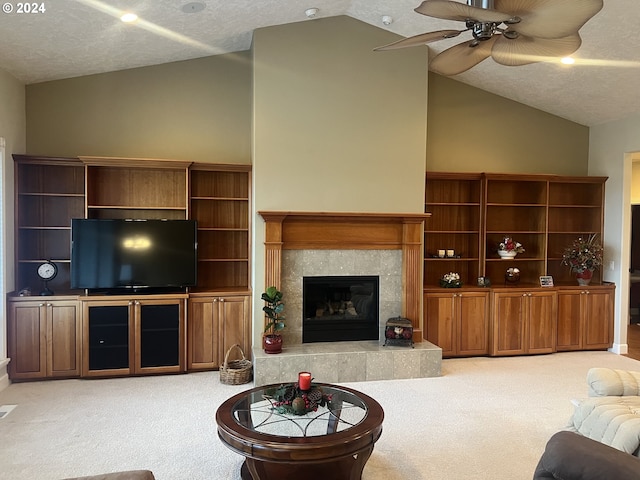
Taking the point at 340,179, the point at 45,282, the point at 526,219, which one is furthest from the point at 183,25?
the point at 526,219

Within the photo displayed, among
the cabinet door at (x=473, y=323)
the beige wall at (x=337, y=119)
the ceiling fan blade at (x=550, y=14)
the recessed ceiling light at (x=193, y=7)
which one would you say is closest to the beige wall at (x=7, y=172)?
the recessed ceiling light at (x=193, y=7)

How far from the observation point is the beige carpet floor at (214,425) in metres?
3.12

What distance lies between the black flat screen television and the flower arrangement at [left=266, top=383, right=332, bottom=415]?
2.36 m

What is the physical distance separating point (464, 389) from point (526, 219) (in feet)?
9.56

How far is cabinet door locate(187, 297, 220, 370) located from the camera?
514cm

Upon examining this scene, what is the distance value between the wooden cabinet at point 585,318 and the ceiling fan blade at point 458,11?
15.4 ft

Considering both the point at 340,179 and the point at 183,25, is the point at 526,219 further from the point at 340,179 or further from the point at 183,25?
Answer: the point at 183,25

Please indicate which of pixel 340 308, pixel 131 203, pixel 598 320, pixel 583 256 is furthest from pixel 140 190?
pixel 598 320

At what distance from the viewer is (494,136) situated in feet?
20.7

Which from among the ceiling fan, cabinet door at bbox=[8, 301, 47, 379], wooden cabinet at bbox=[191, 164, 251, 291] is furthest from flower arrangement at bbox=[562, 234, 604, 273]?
cabinet door at bbox=[8, 301, 47, 379]

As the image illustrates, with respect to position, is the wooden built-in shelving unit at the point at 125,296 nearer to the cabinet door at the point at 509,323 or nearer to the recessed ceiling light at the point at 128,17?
the recessed ceiling light at the point at 128,17

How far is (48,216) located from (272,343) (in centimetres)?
289

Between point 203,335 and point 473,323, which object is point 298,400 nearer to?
point 203,335
